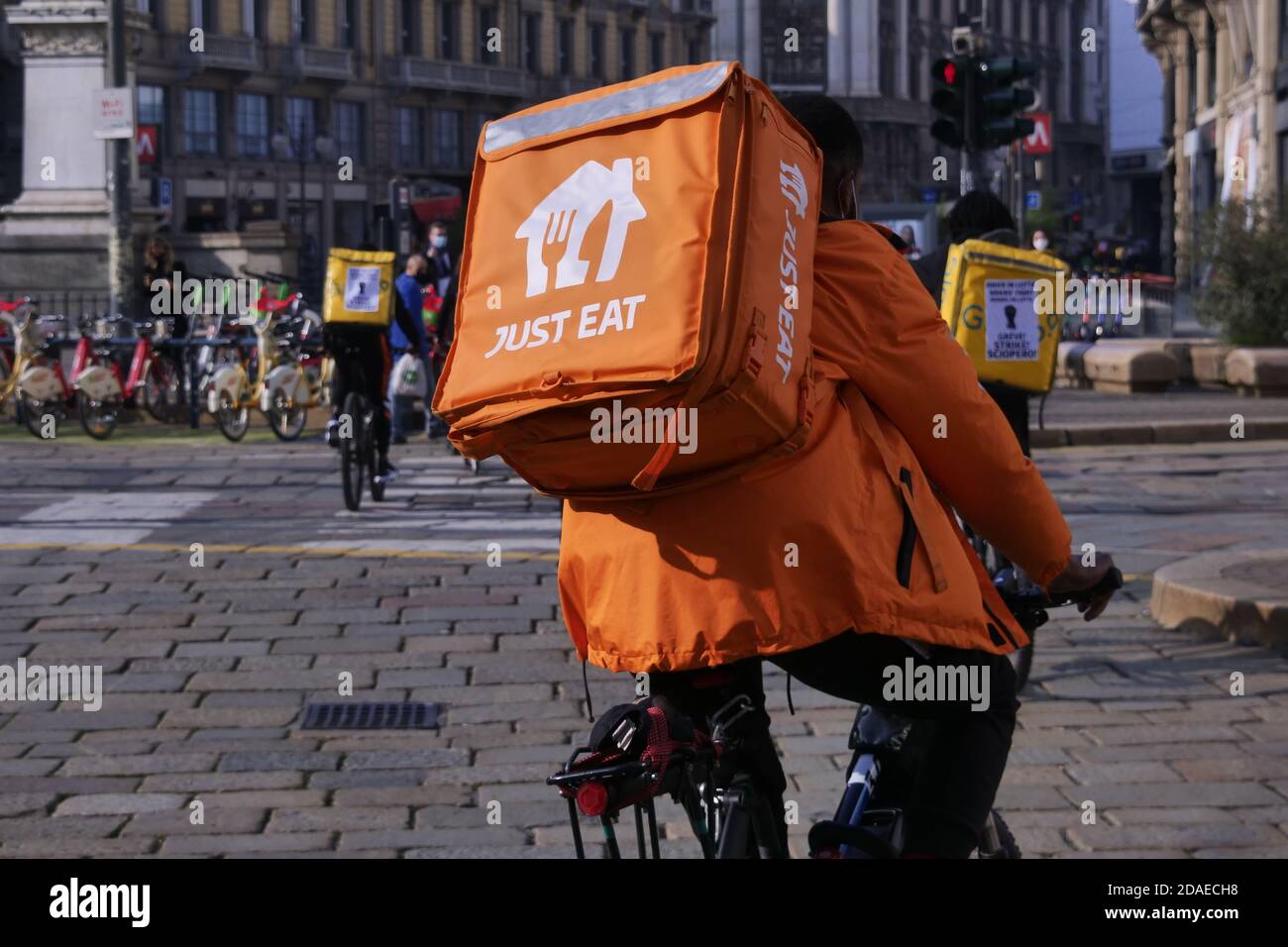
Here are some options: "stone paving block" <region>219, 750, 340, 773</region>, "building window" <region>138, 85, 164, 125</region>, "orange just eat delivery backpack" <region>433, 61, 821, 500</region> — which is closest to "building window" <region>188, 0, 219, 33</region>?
"building window" <region>138, 85, 164, 125</region>

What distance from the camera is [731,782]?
2.78m

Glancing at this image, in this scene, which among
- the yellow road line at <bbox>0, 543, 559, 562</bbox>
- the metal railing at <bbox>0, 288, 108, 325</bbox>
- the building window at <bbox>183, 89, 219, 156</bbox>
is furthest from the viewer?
the building window at <bbox>183, 89, 219, 156</bbox>

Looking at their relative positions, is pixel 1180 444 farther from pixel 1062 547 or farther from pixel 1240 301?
pixel 1062 547

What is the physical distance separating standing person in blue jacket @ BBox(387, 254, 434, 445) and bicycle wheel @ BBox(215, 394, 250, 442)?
135 cm

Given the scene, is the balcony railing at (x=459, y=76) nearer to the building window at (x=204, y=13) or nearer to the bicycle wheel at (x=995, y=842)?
the building window at (x=204, y=13)

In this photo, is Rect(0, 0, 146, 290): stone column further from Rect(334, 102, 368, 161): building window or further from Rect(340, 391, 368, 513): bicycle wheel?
Rect(334, 102, 368, 161): building window

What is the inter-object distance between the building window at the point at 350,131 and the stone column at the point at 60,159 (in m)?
45.0

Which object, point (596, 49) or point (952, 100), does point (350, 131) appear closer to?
point (596, 49)

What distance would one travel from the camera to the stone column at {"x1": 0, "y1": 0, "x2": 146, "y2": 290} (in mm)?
22266

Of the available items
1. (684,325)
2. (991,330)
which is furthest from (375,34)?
(684,325)

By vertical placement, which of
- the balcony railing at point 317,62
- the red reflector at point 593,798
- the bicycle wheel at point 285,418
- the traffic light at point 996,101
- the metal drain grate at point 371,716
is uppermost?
the balcony railing at point 317,62

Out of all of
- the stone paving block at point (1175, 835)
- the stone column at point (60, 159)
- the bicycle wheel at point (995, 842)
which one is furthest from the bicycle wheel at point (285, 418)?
the bicycle wheel at point (995, 842)

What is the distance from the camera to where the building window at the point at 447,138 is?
71.0m

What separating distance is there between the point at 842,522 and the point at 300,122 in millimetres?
64385
